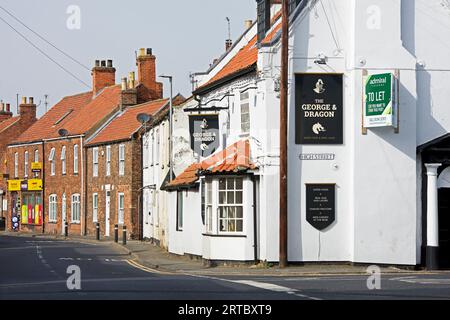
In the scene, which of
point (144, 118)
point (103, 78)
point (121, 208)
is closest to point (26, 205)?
point (103, 78)

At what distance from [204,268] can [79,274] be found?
527 cm

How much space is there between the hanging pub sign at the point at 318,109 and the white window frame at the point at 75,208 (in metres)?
32.7

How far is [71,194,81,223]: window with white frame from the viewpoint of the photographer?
198 ft

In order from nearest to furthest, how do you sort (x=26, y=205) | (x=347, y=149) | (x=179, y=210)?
(x=347, y=149), (x=179, y=210), (x=26, y=205)

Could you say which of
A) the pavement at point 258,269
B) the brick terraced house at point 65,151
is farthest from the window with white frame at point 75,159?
the pavement at point 258,269

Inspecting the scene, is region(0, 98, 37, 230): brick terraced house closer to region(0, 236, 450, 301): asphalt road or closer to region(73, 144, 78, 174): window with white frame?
region(73, 144, 78, 174): window with white frame

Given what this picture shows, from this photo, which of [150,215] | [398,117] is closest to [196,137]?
[398,117]

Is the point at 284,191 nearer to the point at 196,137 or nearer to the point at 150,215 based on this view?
the point at 196,137

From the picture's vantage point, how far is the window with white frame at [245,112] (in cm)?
3159

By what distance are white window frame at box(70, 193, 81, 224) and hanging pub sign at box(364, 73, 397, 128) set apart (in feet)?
111

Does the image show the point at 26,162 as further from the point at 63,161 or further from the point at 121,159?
the point at 121,159

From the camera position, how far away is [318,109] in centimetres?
3014

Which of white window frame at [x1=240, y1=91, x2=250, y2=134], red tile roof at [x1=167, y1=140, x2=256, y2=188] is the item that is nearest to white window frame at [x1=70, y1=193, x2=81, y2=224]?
red tile roof at [x1=167, y1=140, x2=256, y2=188]

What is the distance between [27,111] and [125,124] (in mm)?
26881
